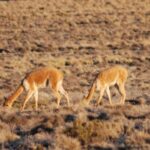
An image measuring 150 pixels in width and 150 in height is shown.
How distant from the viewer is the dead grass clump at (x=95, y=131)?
11.9 m

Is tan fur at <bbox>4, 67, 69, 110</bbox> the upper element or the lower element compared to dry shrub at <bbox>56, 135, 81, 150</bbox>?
upper

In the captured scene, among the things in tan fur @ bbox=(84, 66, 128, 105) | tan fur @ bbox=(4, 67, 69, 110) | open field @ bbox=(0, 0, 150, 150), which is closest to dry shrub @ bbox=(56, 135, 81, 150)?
open field @ bbox=(0, 0, 150, 150)

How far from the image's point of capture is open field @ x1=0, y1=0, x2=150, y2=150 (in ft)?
39.5

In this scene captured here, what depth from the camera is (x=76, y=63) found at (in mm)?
Result: 30641

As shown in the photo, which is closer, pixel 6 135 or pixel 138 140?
pixel 138 140

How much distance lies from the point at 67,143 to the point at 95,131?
0.90m

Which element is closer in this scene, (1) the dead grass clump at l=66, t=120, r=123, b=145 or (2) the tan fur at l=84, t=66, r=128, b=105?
(1) the dead grass clump at l=66, t=120, r=123, b=145

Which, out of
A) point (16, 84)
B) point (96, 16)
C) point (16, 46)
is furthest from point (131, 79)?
point (96, 16)

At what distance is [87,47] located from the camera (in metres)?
36.3

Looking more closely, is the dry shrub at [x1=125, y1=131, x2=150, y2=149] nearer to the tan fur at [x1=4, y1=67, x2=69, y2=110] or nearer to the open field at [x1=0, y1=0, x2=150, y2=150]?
the open field at [x1=0, y1=0, x2=150, y2=150]

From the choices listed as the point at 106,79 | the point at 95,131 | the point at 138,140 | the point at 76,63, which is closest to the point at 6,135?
the point at 95,131

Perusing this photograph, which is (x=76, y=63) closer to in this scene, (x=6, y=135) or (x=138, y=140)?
(x=6, y=135)

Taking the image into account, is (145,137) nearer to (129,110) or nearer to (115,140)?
(115,140)

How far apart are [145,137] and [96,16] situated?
37.4m
